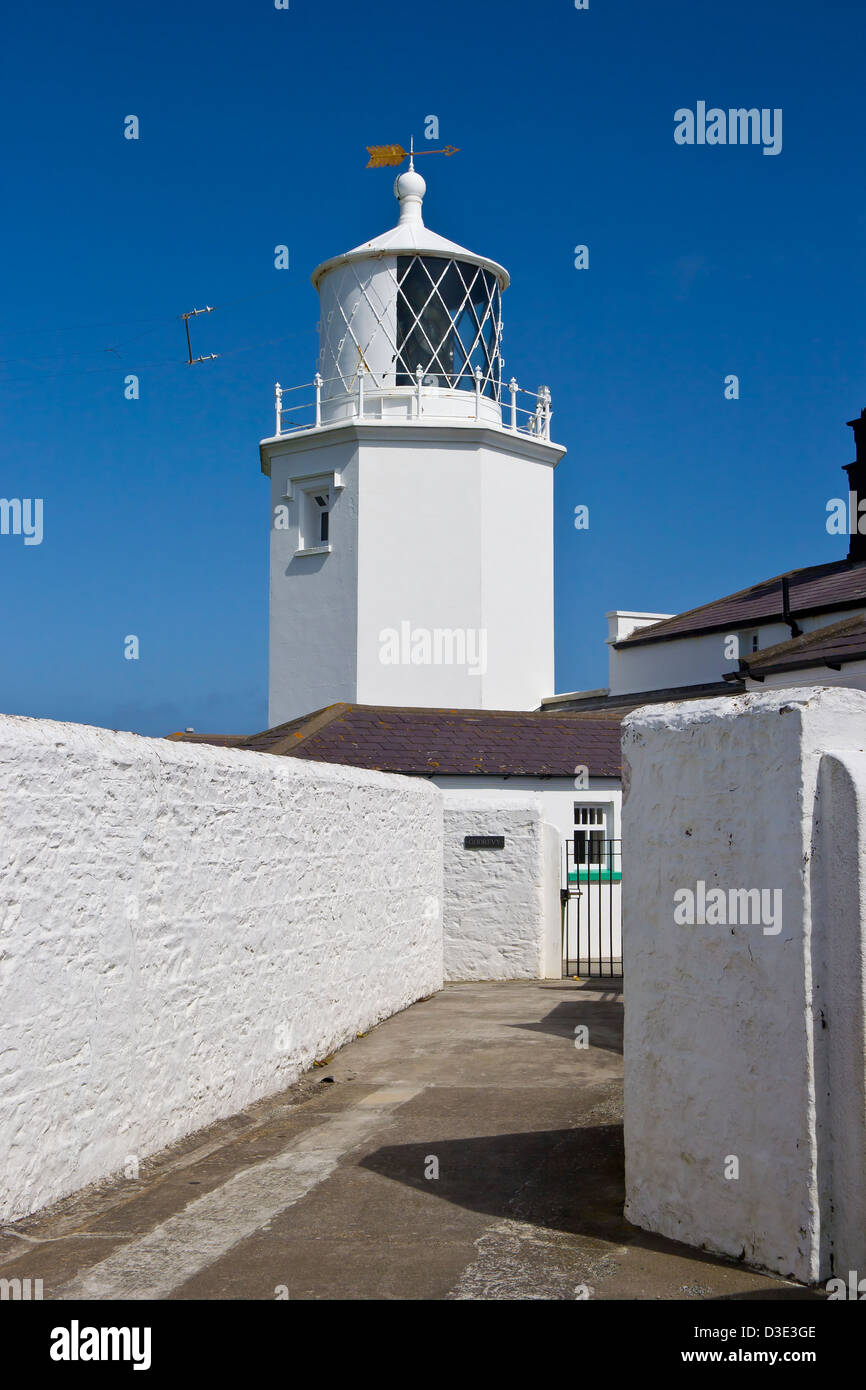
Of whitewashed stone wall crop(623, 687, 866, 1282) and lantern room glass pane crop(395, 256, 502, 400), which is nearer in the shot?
whitewashed stone wall crop(623, 687, 866, 1282)

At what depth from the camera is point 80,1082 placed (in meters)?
5.71

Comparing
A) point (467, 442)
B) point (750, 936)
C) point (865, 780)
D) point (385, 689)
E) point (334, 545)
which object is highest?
point (467, 442)

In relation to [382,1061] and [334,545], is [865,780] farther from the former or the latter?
[334,545]

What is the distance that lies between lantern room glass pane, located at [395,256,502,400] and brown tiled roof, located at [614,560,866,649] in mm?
6158

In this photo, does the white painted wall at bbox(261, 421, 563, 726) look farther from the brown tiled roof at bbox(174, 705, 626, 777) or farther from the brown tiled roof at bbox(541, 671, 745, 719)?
the brown tiled roof at bbox(174, 705, 626, 777)

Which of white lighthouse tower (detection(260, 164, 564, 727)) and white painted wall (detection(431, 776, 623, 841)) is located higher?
white lighthouse tower (detection(260, 164, 564, 727))

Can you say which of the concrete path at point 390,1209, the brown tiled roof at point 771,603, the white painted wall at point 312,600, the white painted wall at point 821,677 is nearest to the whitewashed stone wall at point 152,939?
the concrete path at point 390,1209

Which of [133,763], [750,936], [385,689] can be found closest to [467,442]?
[385,689]

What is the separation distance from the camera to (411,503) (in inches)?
979

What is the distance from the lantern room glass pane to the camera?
25406mm

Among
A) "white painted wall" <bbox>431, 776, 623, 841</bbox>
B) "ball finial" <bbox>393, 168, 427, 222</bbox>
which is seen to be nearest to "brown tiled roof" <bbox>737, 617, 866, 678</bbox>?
"white painted wall" <bbox>431, 776, 623, 841</bbox>

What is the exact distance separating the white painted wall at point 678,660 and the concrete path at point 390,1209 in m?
15.4

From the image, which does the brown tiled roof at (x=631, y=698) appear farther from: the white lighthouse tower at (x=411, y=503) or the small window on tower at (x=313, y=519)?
the small window on tower at (x=313, y=519)
